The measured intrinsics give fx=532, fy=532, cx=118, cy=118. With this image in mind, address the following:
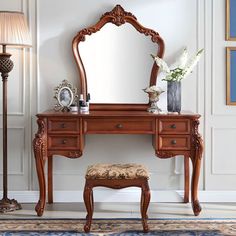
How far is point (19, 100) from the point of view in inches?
183

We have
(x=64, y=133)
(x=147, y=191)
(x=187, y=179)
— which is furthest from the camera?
(x=187, y=179)

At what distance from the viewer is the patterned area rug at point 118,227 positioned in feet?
12.1

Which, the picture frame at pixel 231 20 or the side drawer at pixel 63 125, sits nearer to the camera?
the side drawer at pixel 63 125

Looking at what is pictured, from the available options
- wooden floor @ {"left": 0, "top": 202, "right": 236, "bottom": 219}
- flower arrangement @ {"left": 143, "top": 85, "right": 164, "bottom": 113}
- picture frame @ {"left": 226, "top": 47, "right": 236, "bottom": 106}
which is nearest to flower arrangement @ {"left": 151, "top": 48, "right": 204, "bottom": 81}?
flower arrangement @ {"left": 143, "top": 85, "right": 164, "bottom": 113}

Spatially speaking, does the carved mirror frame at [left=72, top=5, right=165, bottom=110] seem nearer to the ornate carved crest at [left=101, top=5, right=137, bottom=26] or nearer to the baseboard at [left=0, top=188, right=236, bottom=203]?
the ornate carved crest at [left=101, top=5, right=137, bottom=26]

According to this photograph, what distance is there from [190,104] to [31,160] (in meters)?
1.48

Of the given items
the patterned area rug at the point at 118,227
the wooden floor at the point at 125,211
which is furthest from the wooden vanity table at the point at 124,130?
the patterned area rug at the point at 118,227

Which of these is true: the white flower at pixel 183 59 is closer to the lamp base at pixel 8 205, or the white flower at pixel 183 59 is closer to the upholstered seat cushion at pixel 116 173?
the upholstered seat cushion at pixel 116 173

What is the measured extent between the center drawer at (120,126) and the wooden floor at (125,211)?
0.66 m

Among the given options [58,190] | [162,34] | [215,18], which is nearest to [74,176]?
[58,190]

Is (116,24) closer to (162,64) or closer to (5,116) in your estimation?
(162,64)

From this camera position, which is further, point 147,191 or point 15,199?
point 15,199

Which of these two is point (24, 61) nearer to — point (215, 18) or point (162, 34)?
point (162, 34)

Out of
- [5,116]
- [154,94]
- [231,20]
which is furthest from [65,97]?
[231,20]
